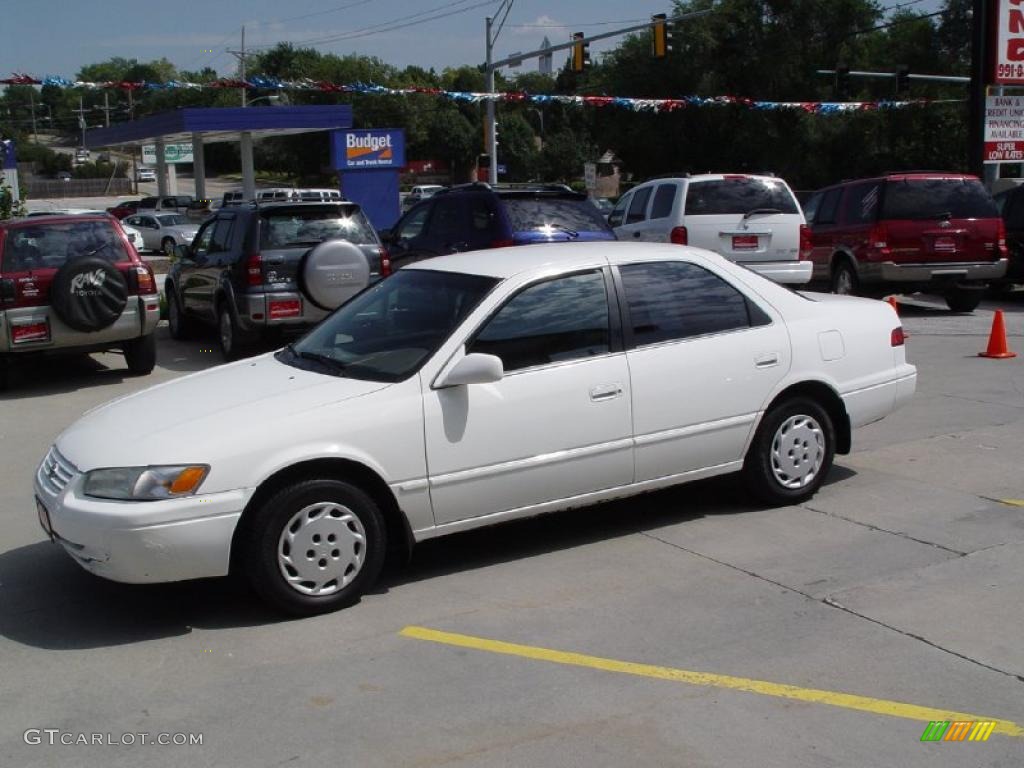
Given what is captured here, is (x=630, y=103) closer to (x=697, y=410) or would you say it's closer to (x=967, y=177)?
(x=967, y=177)

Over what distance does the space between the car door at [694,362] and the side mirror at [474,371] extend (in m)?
0.93

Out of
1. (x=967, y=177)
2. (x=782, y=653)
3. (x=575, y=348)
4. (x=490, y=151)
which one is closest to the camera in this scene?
(x=782, y=653)

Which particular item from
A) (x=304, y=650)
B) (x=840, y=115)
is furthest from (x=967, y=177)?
(x=840, y=115)

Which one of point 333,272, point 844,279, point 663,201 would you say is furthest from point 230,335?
point 844,279

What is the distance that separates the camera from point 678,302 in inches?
251

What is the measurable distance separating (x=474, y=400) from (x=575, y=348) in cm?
71

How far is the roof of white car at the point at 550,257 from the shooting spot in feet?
20.0

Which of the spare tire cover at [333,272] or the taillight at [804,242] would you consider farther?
the taillight at [804,242]

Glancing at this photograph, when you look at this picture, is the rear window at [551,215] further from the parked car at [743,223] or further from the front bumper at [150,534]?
the front bumper at [150,534]

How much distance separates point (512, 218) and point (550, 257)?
583cm

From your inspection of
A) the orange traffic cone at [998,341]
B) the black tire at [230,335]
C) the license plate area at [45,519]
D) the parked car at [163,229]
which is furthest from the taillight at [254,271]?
the parked car at [163,229]

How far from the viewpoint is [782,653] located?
15.5ft

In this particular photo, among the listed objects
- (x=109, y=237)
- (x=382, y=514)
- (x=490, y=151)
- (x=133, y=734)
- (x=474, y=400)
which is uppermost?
(x=490, y=151)

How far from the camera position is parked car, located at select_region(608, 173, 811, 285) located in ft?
48.1
